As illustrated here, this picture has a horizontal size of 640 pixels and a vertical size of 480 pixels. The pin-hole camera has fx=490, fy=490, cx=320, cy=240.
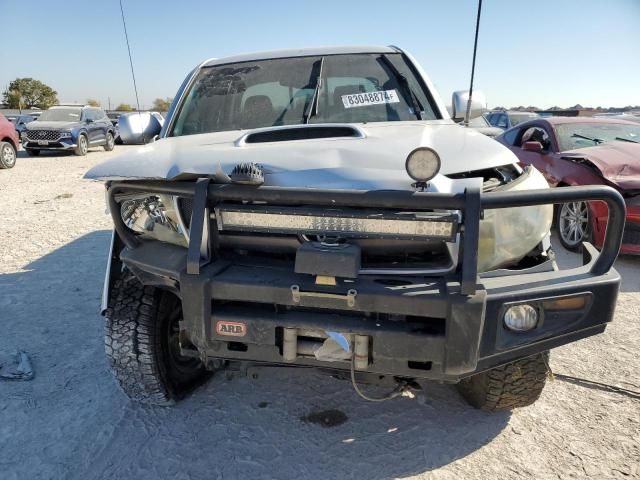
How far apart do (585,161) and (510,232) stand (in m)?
4.07

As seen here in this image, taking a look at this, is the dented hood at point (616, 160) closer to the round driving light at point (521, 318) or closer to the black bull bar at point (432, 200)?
the black bull bar at point (432, 200)

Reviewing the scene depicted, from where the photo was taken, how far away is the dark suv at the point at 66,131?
15922 millimetres

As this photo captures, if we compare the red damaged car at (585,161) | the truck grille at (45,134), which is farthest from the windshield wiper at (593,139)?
the truck grille at (45,134)

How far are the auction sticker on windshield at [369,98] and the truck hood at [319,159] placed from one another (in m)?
0.71

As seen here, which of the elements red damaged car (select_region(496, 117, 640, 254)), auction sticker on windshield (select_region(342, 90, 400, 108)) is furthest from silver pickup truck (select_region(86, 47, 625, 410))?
red damaged car (select_region(496, 117, 640, 254))

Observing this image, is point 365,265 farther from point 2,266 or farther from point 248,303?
point 2,266

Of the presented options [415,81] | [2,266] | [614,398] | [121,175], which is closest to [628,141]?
[415,81]

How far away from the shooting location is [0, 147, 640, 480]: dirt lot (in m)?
2.28

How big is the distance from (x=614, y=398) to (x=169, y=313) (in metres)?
2.57

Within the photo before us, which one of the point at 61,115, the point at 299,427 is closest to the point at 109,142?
the point at 61,115

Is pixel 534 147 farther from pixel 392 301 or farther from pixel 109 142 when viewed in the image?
pixel 109 142

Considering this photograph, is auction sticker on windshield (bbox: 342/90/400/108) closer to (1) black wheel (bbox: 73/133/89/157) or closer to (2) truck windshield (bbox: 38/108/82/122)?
(1) black wheel (bbox: 73/133/89/157)

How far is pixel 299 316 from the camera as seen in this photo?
195 centimetres

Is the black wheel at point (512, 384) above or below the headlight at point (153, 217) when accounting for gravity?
below
